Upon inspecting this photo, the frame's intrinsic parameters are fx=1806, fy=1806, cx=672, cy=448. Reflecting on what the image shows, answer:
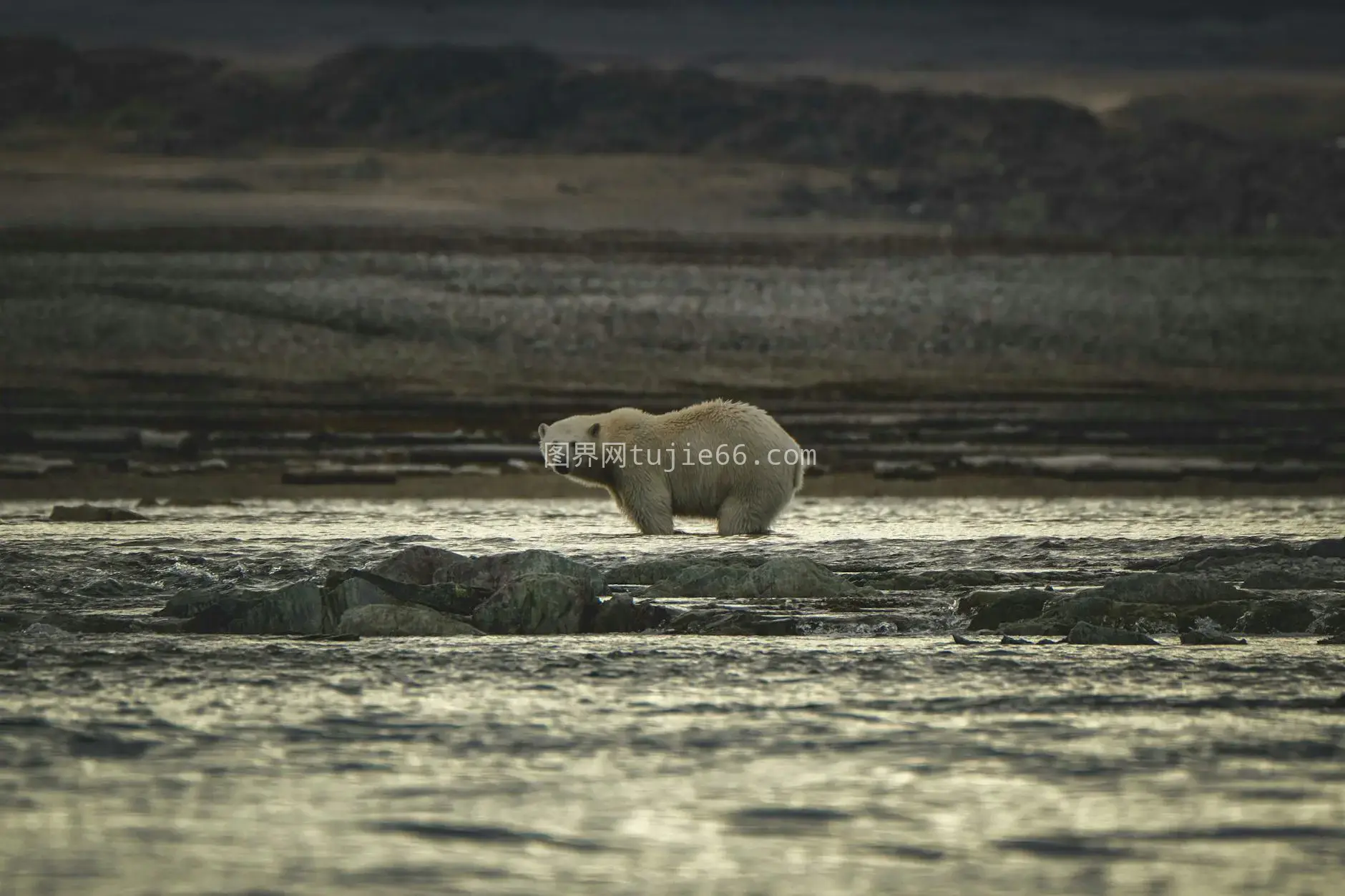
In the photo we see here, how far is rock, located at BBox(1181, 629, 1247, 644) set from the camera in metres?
12.6

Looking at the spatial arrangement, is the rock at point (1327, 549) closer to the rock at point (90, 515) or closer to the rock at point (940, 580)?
the rock at point (940, 580)

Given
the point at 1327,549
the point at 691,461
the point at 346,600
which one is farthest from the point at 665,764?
the point at 1327,549

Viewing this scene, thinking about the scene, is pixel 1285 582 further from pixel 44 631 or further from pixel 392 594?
pixel 44 631

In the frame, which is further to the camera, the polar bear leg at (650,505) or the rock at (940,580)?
the polar bear leg at (650,505)

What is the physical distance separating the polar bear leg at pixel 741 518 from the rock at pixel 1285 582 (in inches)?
226

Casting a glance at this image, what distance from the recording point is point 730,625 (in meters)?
13.2

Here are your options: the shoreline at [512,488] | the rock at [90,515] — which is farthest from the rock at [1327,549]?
the rock at [90,515]

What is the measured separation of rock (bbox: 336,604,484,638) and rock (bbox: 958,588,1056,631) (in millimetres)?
3751

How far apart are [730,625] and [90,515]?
1085 cm

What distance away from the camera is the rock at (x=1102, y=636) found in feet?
41.4

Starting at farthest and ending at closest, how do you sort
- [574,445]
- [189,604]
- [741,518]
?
1. [741,518]
2. [574,445]
3. [189,604]

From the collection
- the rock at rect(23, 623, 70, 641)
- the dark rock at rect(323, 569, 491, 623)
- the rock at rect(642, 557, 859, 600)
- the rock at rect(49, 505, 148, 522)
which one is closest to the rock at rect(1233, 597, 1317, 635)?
the rock at rect(642, 557, 859, 600)

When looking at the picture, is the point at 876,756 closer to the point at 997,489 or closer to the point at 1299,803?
the point at 1299,803

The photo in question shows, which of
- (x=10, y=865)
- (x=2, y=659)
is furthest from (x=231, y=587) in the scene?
(x=10, y=865)
